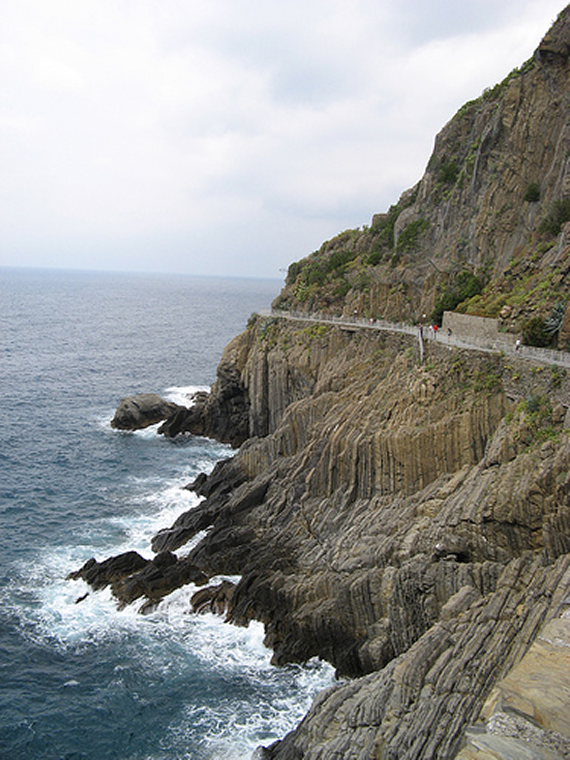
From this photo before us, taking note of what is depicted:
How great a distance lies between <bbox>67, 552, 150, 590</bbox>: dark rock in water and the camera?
34375 mm

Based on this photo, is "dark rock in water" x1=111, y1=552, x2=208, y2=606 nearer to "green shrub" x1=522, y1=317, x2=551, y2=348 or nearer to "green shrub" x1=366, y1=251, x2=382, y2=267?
"green shrub" x1=522, y1=317, x2=551, y2=348

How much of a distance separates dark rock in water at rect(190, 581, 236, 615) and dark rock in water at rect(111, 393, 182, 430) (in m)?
34.4

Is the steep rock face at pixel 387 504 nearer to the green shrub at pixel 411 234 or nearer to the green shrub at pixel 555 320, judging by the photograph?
the green shrub at pixel 555 320

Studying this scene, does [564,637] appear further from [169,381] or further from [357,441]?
[169,381]

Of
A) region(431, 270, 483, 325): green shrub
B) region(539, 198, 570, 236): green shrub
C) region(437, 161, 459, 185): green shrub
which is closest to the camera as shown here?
region(539, 198, 570, 236): green shrub

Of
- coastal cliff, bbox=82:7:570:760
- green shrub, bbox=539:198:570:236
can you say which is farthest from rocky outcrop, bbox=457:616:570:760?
green shrub, bbox=539:198:570:236

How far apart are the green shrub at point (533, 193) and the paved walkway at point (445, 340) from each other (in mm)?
13719

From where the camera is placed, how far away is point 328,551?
31.4 m

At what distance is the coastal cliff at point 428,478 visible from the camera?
58.9 feet

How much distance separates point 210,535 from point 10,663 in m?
13.0

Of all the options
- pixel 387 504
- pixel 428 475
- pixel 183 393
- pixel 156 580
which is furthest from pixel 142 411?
pixel 428 475

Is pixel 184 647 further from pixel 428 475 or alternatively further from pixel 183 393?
pixel 183 393

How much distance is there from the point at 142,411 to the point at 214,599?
37.6m

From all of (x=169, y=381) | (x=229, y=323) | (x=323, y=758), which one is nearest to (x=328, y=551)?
(x=323, y=758)
